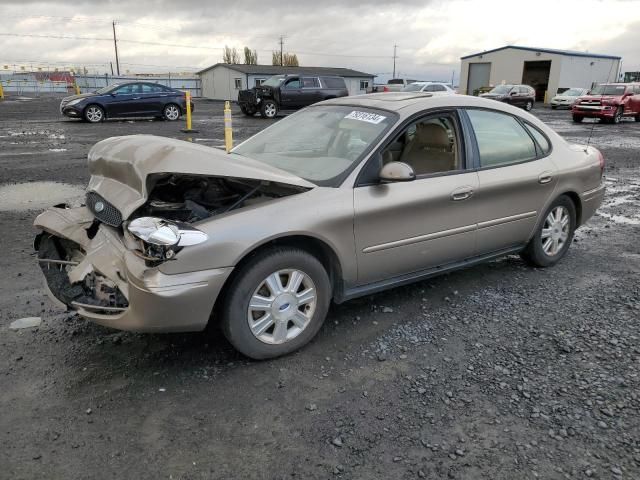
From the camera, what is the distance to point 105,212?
11.0 ft

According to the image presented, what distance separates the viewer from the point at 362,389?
3004mm

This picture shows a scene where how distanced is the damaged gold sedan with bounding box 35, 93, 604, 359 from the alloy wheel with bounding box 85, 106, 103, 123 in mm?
16640

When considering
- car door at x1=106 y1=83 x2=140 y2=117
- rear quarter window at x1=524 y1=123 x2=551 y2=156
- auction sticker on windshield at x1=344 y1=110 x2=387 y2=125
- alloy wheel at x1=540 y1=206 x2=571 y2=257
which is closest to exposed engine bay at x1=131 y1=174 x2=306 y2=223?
auction sticker on windshield at x1=344 y1=110 x2=387 y2=125

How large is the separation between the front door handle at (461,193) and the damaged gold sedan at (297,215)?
0.08 feet

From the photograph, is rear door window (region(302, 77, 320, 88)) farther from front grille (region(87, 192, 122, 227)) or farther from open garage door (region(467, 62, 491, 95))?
open garage door (region(467, 62, 491, 95))

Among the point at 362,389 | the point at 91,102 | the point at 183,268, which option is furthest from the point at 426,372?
the point at 91,102

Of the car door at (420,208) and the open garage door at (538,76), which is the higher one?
the open garage door at (538,76)

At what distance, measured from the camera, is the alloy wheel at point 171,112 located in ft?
66.8

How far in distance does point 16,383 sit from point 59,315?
894 millimetres

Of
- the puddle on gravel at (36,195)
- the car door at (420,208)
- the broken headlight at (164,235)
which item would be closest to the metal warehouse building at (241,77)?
the puddle on gravel at (36,195)

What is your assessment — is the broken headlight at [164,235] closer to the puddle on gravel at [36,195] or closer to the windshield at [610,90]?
the puddle on gravel at [36,195]

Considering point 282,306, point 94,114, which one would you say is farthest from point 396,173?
point 94,114

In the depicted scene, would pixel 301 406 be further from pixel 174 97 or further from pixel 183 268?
pixel 174 97

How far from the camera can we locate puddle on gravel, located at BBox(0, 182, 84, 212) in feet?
22.9
